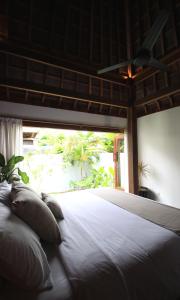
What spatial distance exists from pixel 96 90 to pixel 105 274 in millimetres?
3986

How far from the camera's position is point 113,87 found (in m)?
4.58

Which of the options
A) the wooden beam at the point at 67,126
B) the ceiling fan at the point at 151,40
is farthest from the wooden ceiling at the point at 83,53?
the ceiling fan at the point at 151,40

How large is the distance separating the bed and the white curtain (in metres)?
2.25

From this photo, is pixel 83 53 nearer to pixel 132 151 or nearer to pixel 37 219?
pixel 132 151

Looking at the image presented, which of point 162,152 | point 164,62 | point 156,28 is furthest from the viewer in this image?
point 162,152

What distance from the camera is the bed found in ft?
3.05

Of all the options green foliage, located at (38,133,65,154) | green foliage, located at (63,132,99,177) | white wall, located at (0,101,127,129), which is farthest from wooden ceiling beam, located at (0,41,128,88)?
green foliage, located at (38,133,65,154)

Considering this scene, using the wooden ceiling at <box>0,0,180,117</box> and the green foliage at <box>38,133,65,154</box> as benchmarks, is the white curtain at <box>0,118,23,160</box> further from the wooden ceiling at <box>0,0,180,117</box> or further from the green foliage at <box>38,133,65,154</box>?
the green foliage at <box>38,133,65,154</box>

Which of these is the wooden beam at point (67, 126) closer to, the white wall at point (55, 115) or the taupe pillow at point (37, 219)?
the white wall at point (55, 115)

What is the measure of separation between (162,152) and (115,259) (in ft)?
11.2

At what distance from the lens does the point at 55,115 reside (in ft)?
13.2

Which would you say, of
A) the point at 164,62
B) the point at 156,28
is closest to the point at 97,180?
the point at 164,62

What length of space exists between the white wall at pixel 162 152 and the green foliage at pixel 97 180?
72.9 inches

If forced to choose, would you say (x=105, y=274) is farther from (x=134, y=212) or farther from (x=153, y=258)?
(x=134, y=212)
